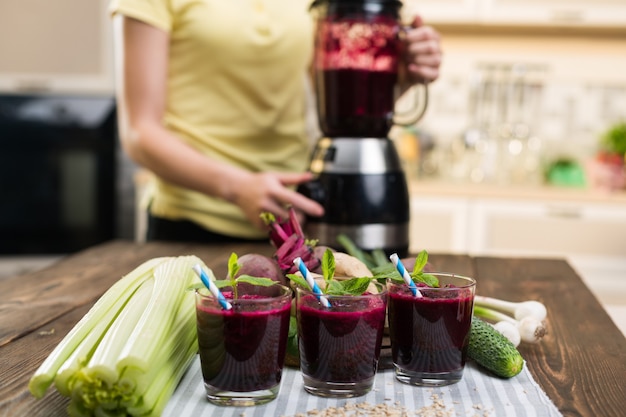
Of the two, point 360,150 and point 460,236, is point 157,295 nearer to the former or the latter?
point 360,150

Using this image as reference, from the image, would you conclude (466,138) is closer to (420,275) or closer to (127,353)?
(420,275)

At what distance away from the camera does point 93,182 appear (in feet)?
10.1

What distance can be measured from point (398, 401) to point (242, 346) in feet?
0.51

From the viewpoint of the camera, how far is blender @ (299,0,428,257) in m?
1.26

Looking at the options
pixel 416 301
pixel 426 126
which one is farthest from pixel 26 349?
pixel 426 126

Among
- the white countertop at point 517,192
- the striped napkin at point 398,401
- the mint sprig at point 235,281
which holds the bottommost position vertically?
the white countertop at point 517,192

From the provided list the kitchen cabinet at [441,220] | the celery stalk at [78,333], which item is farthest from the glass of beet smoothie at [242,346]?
the kitchen cabinet at [441,220]

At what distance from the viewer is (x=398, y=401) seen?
697 mm

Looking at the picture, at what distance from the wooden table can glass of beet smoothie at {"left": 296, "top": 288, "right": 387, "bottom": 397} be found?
186mm

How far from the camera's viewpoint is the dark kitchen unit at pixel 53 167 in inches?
120

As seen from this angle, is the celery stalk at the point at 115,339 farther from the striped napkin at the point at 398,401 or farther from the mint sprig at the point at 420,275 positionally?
the mint sprig at the point at 420,275

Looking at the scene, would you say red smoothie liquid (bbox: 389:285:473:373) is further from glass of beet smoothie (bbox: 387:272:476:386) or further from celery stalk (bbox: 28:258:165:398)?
celery stalk (bbox: 28:258:165:398)

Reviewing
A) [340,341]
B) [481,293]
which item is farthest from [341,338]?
[481,293]

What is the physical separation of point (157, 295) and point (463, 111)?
2732 millimetres
